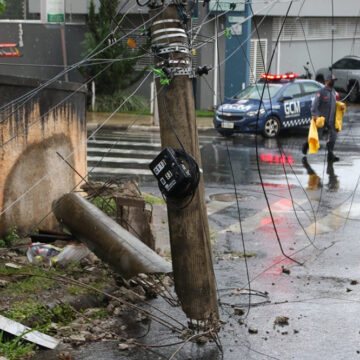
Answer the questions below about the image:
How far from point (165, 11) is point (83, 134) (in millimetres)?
4953

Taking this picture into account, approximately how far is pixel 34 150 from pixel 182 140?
A: 12.1ft

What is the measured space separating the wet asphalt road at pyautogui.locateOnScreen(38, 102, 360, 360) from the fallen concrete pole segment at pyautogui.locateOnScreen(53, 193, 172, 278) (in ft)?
1.55

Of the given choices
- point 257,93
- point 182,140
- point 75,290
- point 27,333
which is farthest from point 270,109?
point 27,333

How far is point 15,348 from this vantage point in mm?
6164

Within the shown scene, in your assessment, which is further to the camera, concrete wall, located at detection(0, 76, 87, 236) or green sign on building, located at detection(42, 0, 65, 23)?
green sign on building, located at detection(42, 0, 65, 23)

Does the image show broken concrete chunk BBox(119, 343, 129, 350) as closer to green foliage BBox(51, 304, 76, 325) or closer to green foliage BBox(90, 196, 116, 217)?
green foliage BBox(51, 304, 76, 325)

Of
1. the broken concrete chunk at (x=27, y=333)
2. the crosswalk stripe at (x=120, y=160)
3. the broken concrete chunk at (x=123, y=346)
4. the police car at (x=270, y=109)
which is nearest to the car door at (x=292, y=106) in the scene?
the police car at (x=270, y=109)

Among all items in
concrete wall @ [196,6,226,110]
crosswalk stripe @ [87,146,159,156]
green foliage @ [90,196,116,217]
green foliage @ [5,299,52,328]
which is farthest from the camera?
concrete wall @ [196,6,226,110]

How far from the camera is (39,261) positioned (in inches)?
326

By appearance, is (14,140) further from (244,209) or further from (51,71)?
(51,71)

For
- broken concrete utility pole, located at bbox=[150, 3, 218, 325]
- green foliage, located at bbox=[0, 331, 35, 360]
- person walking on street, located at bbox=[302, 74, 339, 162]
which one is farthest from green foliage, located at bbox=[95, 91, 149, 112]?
green foliage, located at bbox=[0, 331, 35, 360]

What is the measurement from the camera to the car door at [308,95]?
22078 millimetres

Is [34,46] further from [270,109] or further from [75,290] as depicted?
[75,290]

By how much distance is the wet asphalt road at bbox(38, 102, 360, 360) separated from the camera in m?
6.56
